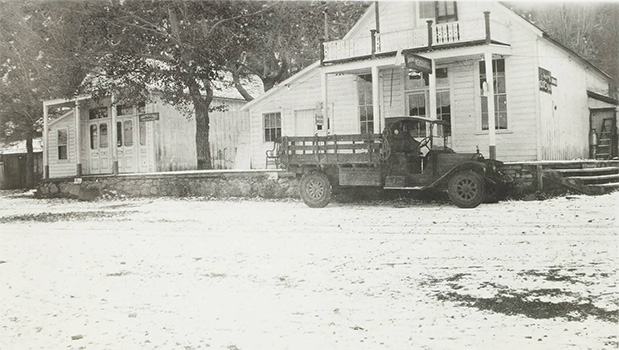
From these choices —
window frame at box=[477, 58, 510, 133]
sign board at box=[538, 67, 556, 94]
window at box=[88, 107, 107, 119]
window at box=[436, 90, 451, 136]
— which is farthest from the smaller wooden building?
sign board at box=[538, 67, 556, 94]

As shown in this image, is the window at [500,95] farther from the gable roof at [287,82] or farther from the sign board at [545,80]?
the gable roof at [287,82]

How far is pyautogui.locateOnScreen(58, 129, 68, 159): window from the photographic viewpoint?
24828mm

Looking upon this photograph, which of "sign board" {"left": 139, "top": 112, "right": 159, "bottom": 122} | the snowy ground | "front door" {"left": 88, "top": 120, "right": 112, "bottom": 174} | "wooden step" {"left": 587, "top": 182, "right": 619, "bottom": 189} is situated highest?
"sign board" {"left": 139, "top": 112, "right": 159, "bottom": 122}

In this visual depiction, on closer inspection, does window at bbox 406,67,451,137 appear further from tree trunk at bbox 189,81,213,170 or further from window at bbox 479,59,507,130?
tree trunk at bbox 189,81,213,170

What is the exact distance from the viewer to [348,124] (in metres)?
17.4

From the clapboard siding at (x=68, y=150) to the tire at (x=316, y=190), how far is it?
48.8ft

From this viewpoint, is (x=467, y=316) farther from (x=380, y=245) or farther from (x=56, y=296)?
(x=56, y=296)

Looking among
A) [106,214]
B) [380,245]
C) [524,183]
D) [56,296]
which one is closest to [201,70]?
[106,214]

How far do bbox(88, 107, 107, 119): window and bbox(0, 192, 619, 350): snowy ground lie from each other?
1391 centimetres

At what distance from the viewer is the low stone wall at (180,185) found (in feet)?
53.5

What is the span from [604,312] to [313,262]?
3.14 m

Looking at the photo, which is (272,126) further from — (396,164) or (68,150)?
(68,150)

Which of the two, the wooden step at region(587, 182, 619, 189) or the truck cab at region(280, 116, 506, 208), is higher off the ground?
the truck cab at region(280, 116, 506, 208)

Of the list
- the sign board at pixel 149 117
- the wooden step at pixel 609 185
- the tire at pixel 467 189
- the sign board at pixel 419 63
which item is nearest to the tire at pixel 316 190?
the tire at pixel 467 189
